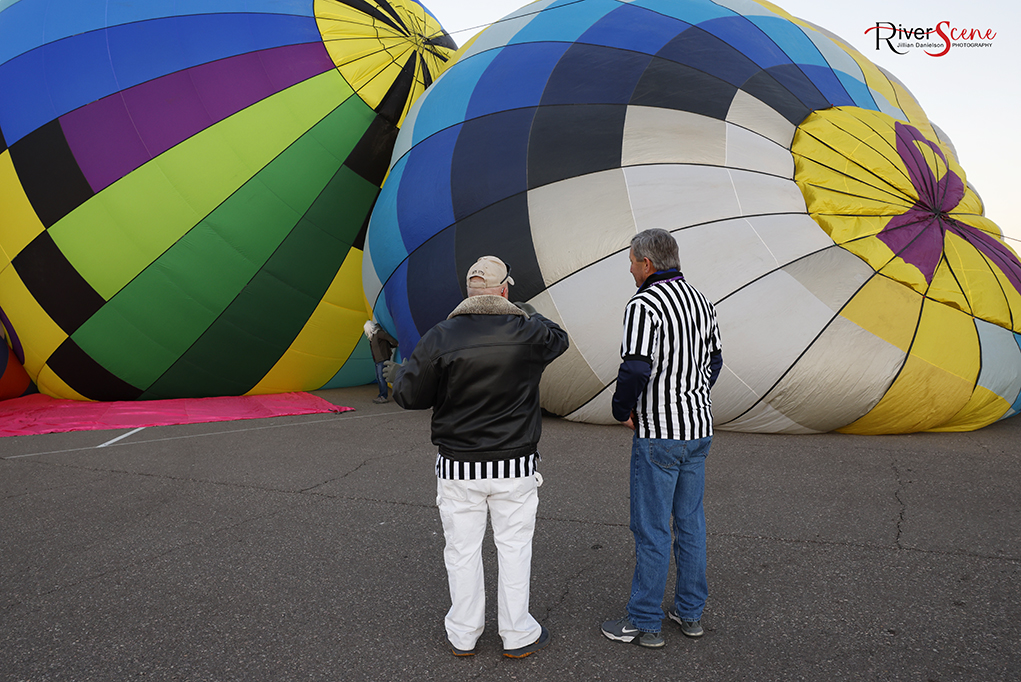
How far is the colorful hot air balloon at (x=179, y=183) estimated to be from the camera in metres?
Answer: 8.05

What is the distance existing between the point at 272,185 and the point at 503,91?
311 cm

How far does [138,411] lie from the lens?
8078 millimetres

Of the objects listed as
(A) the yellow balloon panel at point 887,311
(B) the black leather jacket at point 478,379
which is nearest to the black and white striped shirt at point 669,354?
(B) the black leather jacket at point 478,379

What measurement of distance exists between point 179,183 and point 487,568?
6.61m

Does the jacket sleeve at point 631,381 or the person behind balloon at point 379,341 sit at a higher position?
the jacket sleeve at point 631,381

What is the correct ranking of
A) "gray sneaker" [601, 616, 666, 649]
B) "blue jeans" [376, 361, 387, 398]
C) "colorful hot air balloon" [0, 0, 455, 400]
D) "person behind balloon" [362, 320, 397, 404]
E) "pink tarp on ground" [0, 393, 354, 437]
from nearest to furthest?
1. "gray sneaker" [601, 616, 666, 649]
2. "pink tarp on ground" [0, 393, 354, 437]
3. "colorful hot air balloon" [0, 0, 455, 400]
4. "person behind balloon" [362, 320, 397, 404]
5. "blue jeans" [376, 361, 387, 398]

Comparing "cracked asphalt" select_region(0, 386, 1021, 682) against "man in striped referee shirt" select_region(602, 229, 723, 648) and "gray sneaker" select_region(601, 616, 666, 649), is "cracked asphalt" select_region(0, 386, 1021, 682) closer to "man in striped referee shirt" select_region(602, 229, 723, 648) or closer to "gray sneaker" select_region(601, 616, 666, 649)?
"gray sneaker" select_region(601, 616, 666, 649)

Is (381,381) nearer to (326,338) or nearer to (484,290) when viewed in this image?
(326,338)

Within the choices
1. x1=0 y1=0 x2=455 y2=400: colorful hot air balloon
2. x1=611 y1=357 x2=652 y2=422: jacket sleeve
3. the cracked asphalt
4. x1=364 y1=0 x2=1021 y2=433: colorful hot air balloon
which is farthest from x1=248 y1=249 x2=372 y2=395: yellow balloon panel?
x1=611 y1=357 x2=652 y2=422: jacket sleeve

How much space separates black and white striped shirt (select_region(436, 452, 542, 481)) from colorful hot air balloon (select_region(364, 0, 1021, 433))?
356 centimetres

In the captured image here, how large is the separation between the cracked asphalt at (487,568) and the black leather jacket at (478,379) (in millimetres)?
832

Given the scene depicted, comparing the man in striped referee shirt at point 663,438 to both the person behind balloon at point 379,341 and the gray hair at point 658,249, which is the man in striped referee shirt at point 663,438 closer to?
the gray hair at point 658,249

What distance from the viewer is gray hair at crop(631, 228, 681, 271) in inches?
111

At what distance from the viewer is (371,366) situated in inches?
389
